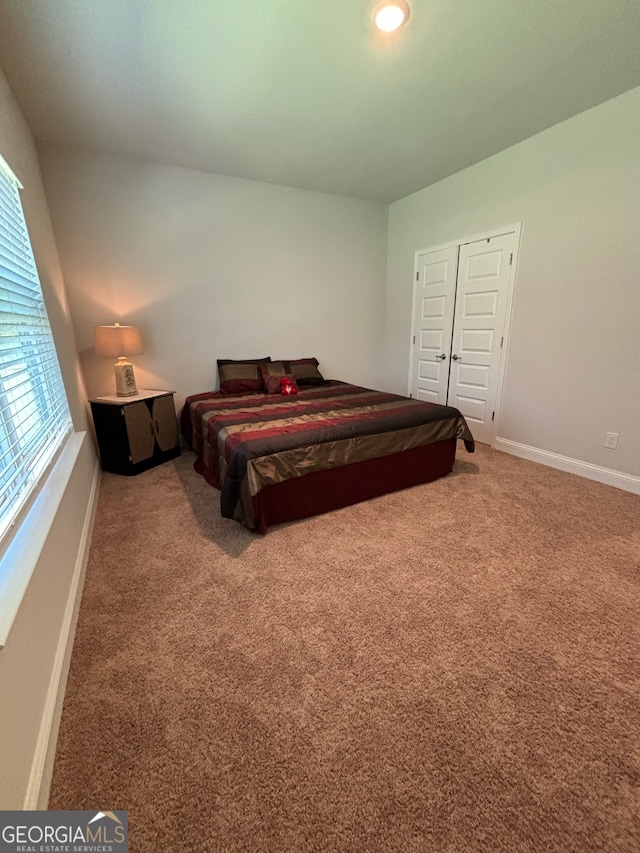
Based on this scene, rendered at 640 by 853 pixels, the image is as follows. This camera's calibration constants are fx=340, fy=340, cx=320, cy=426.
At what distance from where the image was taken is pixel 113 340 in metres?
2.79

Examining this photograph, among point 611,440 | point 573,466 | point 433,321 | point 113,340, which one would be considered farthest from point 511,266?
point 113,340

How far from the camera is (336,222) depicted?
4016mm

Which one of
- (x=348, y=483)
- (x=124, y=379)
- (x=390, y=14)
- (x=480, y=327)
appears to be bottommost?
(x=348, y=483)

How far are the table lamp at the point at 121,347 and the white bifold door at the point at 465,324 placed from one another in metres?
3.09

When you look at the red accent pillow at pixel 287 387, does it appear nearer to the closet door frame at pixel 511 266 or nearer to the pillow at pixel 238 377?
the pillow at pixel 238 377

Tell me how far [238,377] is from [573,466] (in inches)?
124

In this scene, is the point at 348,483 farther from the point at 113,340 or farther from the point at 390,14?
the point at 390,14

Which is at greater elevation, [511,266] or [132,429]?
[511,266]

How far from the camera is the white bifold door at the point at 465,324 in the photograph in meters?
3.24

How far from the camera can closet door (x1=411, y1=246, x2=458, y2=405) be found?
145 inches

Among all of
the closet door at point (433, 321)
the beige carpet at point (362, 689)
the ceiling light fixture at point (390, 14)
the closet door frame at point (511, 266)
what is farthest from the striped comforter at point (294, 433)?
the ceiling light fixture at point (390, 14)

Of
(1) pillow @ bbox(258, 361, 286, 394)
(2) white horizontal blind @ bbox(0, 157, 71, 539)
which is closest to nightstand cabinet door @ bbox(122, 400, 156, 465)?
(2) white horizontal blind @ bbox(0, 157, 71, 539)

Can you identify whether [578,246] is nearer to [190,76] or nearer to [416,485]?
[416,485]

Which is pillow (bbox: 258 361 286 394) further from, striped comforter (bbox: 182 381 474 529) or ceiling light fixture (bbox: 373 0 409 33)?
ceiling light fixture (bbox: 373 0 409 33)
